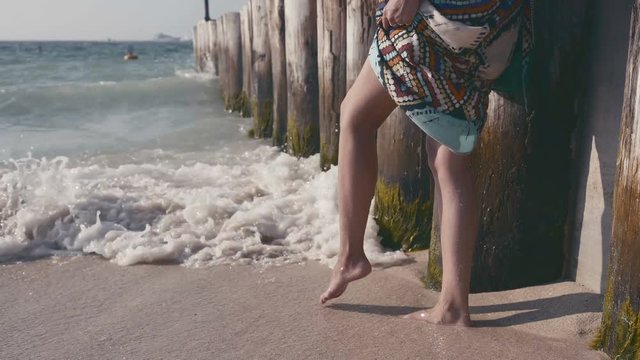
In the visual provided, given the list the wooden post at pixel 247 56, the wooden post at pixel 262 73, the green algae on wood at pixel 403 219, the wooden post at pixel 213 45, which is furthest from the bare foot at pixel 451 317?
the wooden post at pixel 213 45

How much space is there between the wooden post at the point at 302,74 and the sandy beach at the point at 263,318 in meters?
2.29

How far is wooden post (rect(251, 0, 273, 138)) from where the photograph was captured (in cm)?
646

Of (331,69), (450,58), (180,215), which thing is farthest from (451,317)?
(331,69)

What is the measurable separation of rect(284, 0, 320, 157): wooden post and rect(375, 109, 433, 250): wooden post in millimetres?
1877

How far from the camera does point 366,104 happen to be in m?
2.26

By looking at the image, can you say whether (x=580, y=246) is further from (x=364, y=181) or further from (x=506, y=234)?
(x=364, y=181)

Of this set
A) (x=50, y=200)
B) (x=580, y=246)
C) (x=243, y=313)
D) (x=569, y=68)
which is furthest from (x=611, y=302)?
(x=50, y=200)

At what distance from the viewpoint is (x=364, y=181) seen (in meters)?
2.36

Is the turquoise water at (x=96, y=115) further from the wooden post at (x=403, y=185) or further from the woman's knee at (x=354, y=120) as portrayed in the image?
the woman's knee at (x=354, y=120)

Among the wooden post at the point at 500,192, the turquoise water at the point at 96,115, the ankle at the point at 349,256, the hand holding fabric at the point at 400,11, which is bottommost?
the turquoise water at the point at 96,115

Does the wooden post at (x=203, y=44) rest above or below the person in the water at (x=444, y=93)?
below

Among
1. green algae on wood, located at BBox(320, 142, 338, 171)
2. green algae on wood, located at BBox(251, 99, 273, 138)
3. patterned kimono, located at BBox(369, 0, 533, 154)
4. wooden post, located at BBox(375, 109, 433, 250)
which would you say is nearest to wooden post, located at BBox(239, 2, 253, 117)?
green algae on wood, located at BBox(251, 99, 273, 138)

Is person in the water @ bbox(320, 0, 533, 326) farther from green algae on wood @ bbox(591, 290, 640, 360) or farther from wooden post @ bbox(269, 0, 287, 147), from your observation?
wooden post @ bbox(269, 0, 287, 147)

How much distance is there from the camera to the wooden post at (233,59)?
916 centimetres
